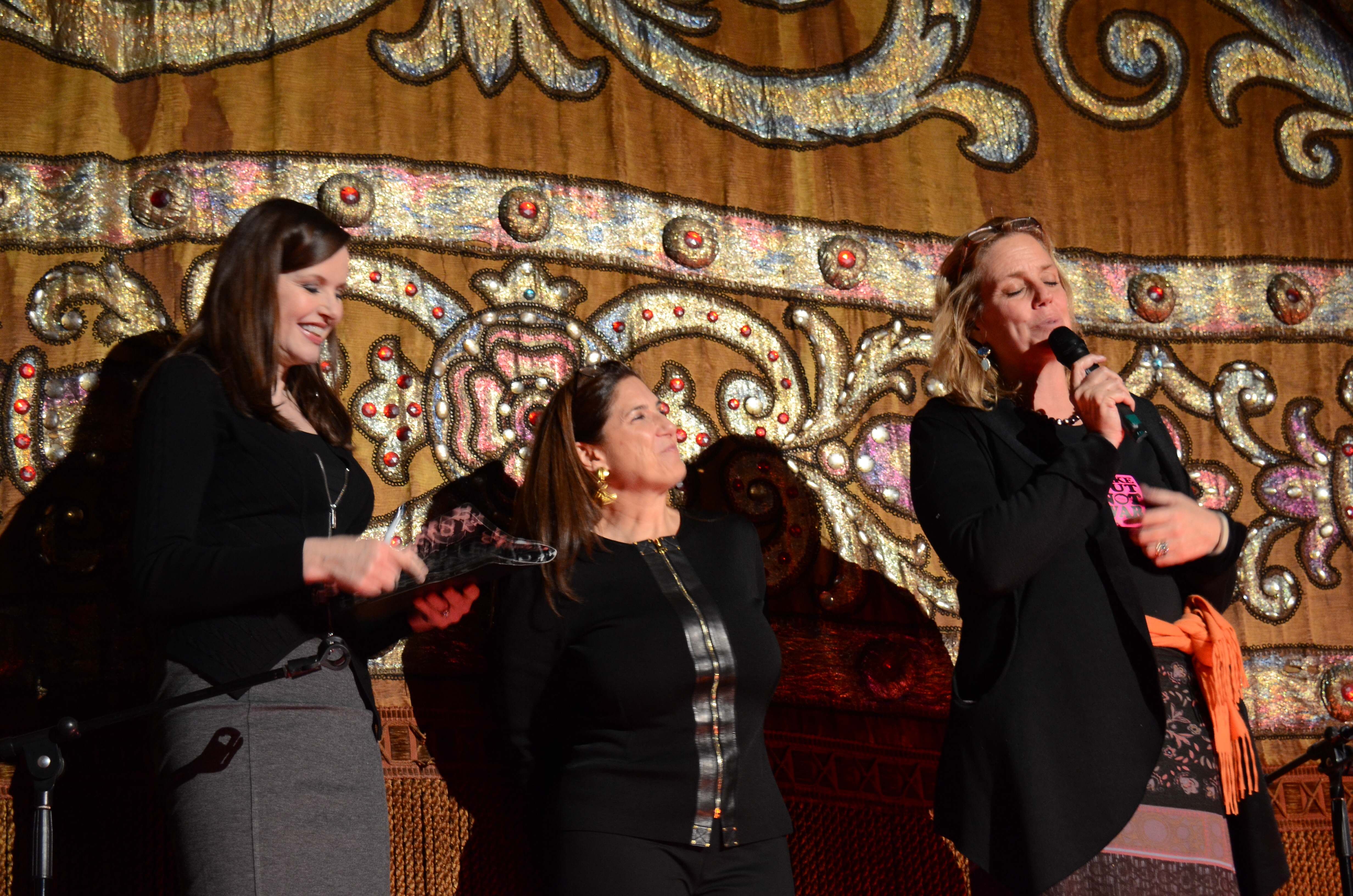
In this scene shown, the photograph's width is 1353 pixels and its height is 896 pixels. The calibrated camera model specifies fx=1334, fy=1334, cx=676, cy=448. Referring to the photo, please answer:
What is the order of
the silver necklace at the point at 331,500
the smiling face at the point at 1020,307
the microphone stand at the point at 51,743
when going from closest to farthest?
the microphone stand at the point at 51,743, the silver necklace at the point at 331,500, the smiling face at the point at 1020,307

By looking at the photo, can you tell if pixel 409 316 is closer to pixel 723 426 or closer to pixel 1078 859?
pixel 723 426

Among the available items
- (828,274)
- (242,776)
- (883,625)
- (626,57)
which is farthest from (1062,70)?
(242,776)

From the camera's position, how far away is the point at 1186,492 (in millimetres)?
2078

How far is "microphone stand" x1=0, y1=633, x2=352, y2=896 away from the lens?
1.58m

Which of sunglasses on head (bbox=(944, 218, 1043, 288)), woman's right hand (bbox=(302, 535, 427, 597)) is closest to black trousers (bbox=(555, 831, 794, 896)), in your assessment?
woman's right hand (bbox=(302, 535, 427, 597))

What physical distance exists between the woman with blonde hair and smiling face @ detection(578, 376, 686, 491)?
0.48 m

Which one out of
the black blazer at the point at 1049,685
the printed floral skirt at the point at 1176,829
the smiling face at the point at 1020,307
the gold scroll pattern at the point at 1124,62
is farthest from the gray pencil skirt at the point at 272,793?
the gold scroll pattern at the point at 1124,62

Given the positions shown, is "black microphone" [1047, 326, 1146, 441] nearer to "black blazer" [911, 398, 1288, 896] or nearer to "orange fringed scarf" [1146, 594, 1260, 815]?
"black blazer" [911, 398, 1288, 896]

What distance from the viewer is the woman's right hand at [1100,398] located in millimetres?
1898

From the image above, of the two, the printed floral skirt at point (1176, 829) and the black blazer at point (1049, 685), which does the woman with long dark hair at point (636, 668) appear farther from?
the printed floral skirt at point (1176, 829)

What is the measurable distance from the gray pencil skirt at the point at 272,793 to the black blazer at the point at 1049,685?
806 mm

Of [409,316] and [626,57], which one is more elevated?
[626,57]

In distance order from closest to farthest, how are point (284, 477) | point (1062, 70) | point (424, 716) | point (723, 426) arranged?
1. point (284, 477)
2. point (424, 716)
3. point (723, 426)
4. point (1062, 70)

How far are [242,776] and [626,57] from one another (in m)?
1.79
